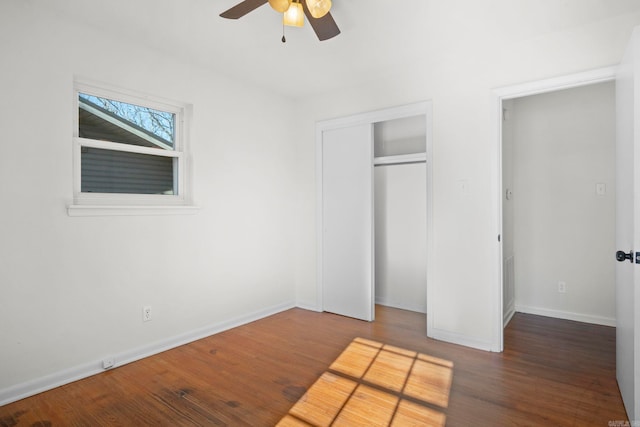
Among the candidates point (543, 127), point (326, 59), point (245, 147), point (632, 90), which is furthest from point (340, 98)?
point (632, 90)

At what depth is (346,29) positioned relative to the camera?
258 centimetres

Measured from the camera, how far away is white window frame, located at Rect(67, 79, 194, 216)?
8.21 ft

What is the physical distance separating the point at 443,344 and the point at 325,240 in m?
1.62

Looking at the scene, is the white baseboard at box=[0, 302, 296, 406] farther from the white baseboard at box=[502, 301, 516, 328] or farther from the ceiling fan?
the ceiling fan

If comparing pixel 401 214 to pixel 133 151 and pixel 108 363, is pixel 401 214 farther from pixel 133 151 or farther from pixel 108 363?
pixel 108 363

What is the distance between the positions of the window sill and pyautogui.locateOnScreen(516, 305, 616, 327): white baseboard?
3639 millimetres

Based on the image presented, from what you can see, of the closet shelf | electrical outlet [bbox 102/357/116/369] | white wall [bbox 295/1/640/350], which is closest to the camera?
white wall [bbox 295/1/640/350]

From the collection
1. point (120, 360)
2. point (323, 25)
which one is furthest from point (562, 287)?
point (120, 360)

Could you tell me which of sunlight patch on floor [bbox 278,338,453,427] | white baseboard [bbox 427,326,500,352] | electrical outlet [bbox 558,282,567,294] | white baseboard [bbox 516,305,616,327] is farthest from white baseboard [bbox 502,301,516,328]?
sunlight patch on floor [bbox 278,338,453,427]

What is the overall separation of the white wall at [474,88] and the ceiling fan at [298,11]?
2.06 ft

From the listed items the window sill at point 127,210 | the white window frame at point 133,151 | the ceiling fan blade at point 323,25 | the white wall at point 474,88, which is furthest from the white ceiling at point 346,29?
the window sill at point 127,210

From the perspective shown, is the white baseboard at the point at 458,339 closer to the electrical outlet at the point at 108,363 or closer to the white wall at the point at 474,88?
the white wall at the point at 474,88

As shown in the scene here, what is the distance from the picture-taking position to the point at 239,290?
11.7 feet

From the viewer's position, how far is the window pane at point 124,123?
2602mm
